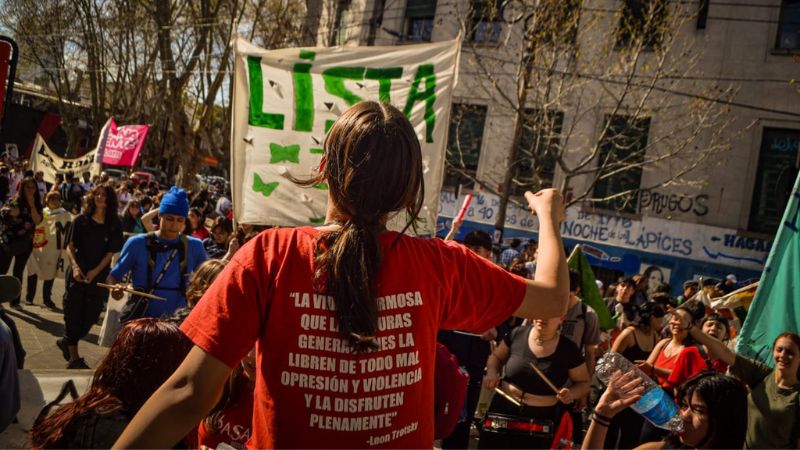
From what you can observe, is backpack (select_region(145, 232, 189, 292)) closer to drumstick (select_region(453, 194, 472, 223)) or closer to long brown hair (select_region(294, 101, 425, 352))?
drumstick (select_region(453, 194, 472, 223))

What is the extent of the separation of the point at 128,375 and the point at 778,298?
480cm

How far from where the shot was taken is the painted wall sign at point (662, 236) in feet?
60.6

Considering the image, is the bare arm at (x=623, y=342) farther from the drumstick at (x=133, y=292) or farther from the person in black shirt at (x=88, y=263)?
the person in black shirt at (x=88, y=263)

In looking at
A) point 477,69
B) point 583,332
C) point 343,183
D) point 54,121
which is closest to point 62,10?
point 54,121

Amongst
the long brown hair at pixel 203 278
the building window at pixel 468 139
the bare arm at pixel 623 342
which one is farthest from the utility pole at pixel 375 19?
the long brown hair at pixel 203 278

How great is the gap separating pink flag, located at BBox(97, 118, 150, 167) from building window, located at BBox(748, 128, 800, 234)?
16.8 meters

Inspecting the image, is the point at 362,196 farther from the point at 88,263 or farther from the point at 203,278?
the point at 88,263

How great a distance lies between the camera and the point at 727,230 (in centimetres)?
1864

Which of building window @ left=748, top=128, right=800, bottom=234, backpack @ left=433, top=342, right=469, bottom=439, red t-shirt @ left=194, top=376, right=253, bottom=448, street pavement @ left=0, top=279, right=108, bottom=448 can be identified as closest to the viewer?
backpack @ left=433, top=342, right=469, bottom=439

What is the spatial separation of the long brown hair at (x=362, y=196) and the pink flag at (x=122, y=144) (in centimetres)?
2119

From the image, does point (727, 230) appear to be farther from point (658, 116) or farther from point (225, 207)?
point (225, 207)

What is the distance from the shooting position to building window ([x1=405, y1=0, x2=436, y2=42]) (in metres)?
23.0


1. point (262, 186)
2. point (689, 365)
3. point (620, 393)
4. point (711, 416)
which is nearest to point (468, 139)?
point (262, 186)

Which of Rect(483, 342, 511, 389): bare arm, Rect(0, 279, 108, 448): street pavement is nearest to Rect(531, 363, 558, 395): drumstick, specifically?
Rect(483, 342, 511, 389): bare arm
